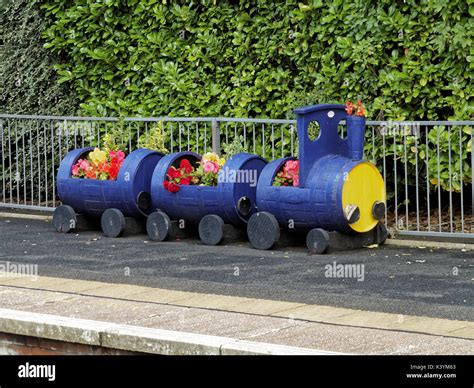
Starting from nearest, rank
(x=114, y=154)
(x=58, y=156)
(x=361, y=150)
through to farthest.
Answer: (x=361, y=150) → (x=114, y=154) → (x=58, y=156)

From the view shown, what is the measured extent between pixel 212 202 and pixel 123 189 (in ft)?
3.55

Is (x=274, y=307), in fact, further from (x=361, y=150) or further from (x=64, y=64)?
(x=64, y=64)

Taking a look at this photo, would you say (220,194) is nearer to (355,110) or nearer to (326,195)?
(326,195)

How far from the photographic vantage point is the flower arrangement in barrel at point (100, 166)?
40.1 feet

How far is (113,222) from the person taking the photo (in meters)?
12.0

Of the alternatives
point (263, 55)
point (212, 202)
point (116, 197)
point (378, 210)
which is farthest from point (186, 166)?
point (378, 210)

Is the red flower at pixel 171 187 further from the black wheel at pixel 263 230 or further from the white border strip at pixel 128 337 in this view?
the white border strip at pixel 128 337

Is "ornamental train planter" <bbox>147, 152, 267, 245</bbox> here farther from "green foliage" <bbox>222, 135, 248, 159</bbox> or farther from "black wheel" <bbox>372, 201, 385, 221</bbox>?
"black wheel" <bbox>372, 201, 385, 221</bbox>

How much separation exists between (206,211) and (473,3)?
127 inches

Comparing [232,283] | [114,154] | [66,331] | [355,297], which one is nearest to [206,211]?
[114,154]

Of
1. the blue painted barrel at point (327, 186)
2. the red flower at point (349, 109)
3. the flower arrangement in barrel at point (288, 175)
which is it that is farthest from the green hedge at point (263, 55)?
the flower arrangement in barrel at point (288, 175)

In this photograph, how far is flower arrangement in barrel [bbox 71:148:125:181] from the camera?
1223 centimetres

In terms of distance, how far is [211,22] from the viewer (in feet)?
43.1

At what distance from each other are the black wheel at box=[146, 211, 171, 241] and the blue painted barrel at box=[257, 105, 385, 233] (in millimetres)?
1056
